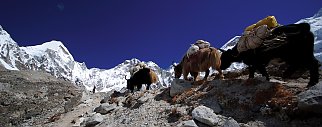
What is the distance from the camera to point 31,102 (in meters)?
22.8

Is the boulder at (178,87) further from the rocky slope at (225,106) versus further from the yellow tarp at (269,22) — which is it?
the yellow tarp at (269,22)

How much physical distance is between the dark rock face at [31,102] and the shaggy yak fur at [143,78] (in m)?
3.80

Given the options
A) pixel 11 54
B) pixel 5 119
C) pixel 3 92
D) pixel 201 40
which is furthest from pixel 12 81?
pixel 11 54

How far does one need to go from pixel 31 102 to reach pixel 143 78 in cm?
1074

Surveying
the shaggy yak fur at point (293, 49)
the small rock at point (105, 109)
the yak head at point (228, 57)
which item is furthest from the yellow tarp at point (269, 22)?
the small rock at point (105, 109)

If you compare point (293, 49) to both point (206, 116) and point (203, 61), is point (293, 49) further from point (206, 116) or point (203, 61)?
point (203, 61)

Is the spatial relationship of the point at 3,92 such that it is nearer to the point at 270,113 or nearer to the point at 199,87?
the point at 199,87

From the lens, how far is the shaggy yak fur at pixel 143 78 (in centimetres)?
1719

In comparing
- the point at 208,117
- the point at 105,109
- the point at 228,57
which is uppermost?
the point at 228,57

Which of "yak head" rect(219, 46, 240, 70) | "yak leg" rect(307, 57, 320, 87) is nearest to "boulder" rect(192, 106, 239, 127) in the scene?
"yak leg" rect(307, 57, 320, 87)

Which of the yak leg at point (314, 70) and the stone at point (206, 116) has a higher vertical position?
the yak leg at point (314, 70)

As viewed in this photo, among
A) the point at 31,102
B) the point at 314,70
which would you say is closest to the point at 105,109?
the point at 314,70

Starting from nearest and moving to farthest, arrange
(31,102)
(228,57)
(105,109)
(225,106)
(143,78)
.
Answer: (225,106) < (228,57) < (105,109) < (143,78) < (31,102)

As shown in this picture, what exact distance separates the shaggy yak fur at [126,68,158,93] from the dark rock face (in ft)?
12.5
